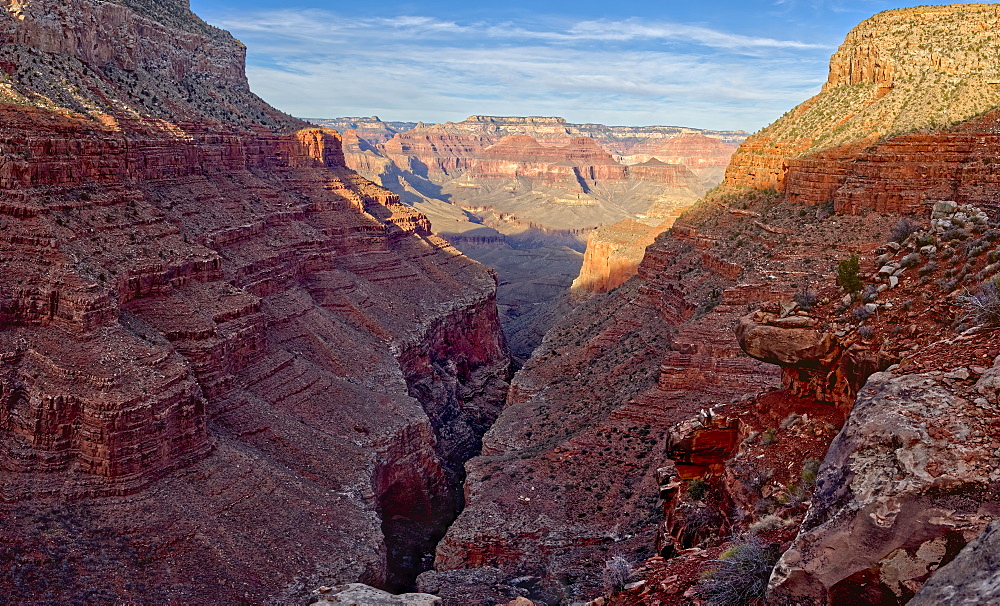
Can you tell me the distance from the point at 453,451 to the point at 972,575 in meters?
41.5

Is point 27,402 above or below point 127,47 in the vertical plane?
below

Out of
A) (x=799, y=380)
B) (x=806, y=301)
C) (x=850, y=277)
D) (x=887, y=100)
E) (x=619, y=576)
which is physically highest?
(x=887, y=100)

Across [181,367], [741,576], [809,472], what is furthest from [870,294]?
[181,367]

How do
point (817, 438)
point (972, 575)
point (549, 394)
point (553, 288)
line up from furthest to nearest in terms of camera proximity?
point (553, 288), point (549, 394), point (817, 438), point (972, 575)

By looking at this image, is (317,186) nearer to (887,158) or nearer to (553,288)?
(553,288)

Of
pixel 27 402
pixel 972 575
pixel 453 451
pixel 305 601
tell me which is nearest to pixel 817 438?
pixel 972 575

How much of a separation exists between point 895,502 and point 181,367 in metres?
25.3

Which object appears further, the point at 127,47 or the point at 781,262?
the point at 127,47

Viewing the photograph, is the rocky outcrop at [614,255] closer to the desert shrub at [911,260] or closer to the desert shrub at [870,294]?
the desert shrub at [911,260]

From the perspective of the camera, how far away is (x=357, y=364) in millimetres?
46438

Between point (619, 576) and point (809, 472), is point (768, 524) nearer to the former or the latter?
point (809, 472)

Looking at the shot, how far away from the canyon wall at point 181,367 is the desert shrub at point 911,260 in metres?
19.1

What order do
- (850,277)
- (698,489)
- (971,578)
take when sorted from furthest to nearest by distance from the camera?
(698,489) → (850,277) → (971,578)

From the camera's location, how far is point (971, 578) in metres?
6.72
